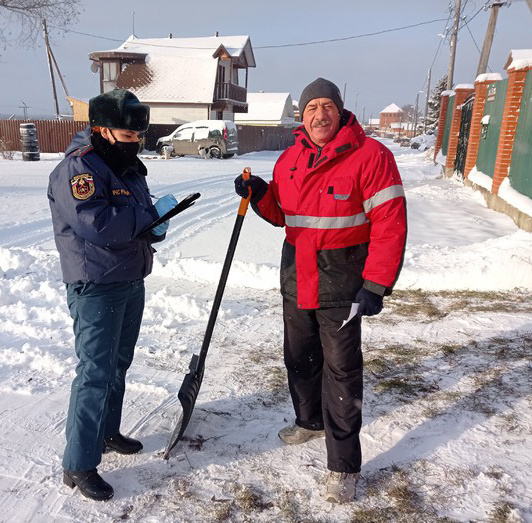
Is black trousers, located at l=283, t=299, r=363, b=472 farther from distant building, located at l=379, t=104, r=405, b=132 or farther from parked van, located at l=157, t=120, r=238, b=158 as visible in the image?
distant building, located at l=379, t=104, r=405, b=132

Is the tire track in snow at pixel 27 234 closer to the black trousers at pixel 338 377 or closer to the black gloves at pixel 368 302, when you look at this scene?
the black trousers at pixel 338 377

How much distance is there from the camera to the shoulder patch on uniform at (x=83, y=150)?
2.07m

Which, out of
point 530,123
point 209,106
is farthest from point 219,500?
point 209,106

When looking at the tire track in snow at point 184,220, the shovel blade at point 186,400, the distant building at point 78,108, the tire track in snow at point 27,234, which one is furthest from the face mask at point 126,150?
the distant building at point 78,108

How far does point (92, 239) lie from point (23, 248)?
14.5 ft

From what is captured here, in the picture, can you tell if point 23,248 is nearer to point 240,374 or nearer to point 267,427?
point 240,374

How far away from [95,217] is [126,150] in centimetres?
37

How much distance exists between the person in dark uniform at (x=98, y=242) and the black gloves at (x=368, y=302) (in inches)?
38.1

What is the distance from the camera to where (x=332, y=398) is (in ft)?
7.80

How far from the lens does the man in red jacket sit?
7.06ft

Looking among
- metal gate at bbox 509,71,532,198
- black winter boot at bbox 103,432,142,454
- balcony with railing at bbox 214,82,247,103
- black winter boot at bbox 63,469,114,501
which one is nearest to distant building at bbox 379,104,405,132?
balcony with railing at bbox 214,82,247,103

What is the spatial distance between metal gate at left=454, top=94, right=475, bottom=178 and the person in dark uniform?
12.0 m

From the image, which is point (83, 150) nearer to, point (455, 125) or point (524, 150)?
point (524, 150)

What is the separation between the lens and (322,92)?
226cm
